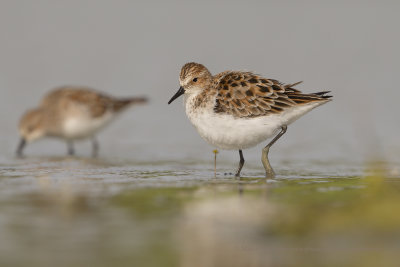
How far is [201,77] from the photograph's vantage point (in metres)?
11.3

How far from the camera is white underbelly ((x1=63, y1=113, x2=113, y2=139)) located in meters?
16.9

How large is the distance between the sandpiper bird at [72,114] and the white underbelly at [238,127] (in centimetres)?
620

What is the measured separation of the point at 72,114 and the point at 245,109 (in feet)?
25.3

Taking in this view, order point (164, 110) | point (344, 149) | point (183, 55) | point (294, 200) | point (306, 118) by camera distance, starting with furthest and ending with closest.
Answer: point (183, 55), point (164, 110), point (306, 118), point (344, 149), point (294, 200)

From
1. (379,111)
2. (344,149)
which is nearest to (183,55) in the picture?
(379,111)

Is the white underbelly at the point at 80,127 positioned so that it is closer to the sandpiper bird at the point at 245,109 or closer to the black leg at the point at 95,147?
the black leg at the point at 95,147

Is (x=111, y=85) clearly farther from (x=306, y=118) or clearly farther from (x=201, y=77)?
(x=201, y=77)

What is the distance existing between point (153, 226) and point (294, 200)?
84.3 inches

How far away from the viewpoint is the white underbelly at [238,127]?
10.6m

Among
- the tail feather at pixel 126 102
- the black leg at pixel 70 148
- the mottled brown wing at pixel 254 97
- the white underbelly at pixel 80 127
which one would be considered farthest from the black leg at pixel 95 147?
the mottled brown wing at pixel 254 97

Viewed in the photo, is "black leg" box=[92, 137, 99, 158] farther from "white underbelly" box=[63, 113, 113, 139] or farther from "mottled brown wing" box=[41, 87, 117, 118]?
"mottled brown wing" box=[41, 87, 117, 118]

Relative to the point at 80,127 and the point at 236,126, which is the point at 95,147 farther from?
the point at 236,126

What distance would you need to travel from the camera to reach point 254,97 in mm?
10750

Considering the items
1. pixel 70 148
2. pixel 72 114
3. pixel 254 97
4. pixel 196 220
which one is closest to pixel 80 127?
pixel 72 114
